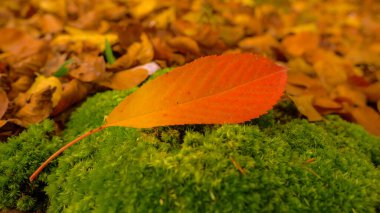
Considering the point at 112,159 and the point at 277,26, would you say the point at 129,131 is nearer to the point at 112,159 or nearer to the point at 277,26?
the point at 112,159

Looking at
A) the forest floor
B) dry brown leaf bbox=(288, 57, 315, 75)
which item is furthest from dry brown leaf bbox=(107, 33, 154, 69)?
dry brown leaf bbox=(288, 57, 315, 75)

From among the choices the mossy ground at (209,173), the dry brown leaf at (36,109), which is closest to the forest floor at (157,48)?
the dry brown leaf at (36,109)

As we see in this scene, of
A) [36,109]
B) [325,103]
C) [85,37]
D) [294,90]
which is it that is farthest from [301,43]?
[36,109]

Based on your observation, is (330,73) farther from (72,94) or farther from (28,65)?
(28,65)

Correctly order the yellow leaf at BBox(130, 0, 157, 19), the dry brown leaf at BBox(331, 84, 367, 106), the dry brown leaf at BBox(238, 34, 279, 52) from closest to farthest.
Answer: the dry brown leaf at BBox(331, 84, 367, 106) < the dry brown leaf at BBox(238, 34, 279, 52) < the yellow leaf at BBox(130, 0, 157, 19)

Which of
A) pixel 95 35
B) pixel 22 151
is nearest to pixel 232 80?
pixel 22 151

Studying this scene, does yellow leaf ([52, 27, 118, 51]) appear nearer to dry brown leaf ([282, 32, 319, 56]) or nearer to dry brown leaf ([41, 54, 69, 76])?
dry brown leaf ([41, 54, 69, 76])

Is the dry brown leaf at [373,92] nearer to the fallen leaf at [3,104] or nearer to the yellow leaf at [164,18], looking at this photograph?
the yellow leaf at [164,18]
